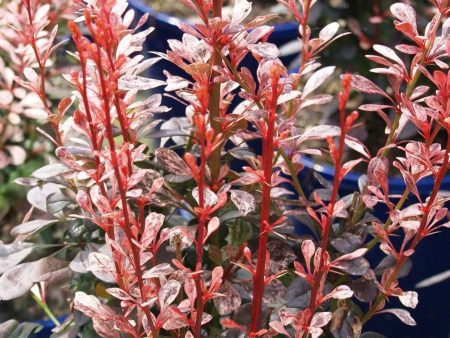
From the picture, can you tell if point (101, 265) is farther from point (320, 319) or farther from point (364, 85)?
point (364, 85)

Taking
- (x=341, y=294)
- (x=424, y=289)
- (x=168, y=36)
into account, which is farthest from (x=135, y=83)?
(x=168, y=36)

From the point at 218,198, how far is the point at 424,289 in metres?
0.87

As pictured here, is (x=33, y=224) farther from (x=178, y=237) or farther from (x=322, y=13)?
(x=322, y=13)

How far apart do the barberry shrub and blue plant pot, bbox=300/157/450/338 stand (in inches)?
16.2

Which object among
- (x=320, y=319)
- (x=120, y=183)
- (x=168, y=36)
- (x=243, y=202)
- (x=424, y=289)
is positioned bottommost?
(x=424, y=289)

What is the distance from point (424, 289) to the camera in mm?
1629

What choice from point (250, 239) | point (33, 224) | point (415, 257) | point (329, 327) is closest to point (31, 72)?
point (33, 224)

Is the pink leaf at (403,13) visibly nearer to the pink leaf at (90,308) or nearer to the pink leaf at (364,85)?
the pink leaf at (364,85)

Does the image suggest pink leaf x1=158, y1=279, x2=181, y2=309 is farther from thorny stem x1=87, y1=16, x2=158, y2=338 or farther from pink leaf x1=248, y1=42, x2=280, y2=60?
pink leaf x1=248, y1=42, x2=280, y2=60

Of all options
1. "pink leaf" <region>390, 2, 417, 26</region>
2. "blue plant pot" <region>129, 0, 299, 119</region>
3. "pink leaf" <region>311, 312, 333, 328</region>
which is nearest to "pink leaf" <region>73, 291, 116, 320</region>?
"pink leaf" <region>311, 312, 333, 328</region>

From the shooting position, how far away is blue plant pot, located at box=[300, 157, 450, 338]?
1611 mm

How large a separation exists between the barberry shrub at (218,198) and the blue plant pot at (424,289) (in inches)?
16.2

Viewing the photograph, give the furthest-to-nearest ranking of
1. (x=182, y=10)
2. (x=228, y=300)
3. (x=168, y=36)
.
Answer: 1. (x=182, y=10)
2. (x=168, y=36)
3. (x=228, y=300)

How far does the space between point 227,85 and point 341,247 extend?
0.90ft
